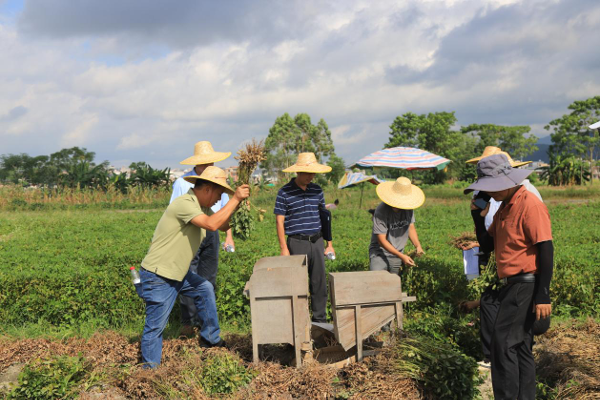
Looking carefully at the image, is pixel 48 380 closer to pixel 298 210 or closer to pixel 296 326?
pixel 296 326

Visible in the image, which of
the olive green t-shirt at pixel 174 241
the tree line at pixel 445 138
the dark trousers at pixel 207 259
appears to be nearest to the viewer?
the olive green t-shirt at pixel 174 241

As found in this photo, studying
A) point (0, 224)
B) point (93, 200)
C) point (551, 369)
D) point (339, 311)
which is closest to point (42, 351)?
point (339, 311)

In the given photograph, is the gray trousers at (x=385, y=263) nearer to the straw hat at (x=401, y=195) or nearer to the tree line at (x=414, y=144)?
the straw hat at (x=401, y=195)

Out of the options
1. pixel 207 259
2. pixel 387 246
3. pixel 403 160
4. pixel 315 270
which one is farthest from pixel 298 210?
pixel 403 160

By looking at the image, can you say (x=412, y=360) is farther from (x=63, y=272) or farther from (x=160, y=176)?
(x=160, y=176)

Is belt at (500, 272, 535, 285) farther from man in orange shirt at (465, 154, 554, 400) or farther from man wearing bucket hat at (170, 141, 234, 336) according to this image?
man wearing bucket hat at (170, 141, 234, 336)

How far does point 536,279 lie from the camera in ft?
10.2

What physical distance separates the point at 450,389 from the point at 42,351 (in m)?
3.77

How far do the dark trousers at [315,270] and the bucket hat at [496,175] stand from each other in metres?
2.04

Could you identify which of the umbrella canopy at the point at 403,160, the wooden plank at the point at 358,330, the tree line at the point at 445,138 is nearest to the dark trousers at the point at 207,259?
the wooden plank at the point at 358,330

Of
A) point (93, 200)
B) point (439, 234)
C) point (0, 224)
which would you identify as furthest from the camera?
point (93, 200)

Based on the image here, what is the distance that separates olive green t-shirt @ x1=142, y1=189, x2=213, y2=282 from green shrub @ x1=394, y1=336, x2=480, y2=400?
1939 mm

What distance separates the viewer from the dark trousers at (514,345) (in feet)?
10.3

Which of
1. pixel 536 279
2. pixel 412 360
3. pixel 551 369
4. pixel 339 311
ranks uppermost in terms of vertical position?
pixel 536 279
